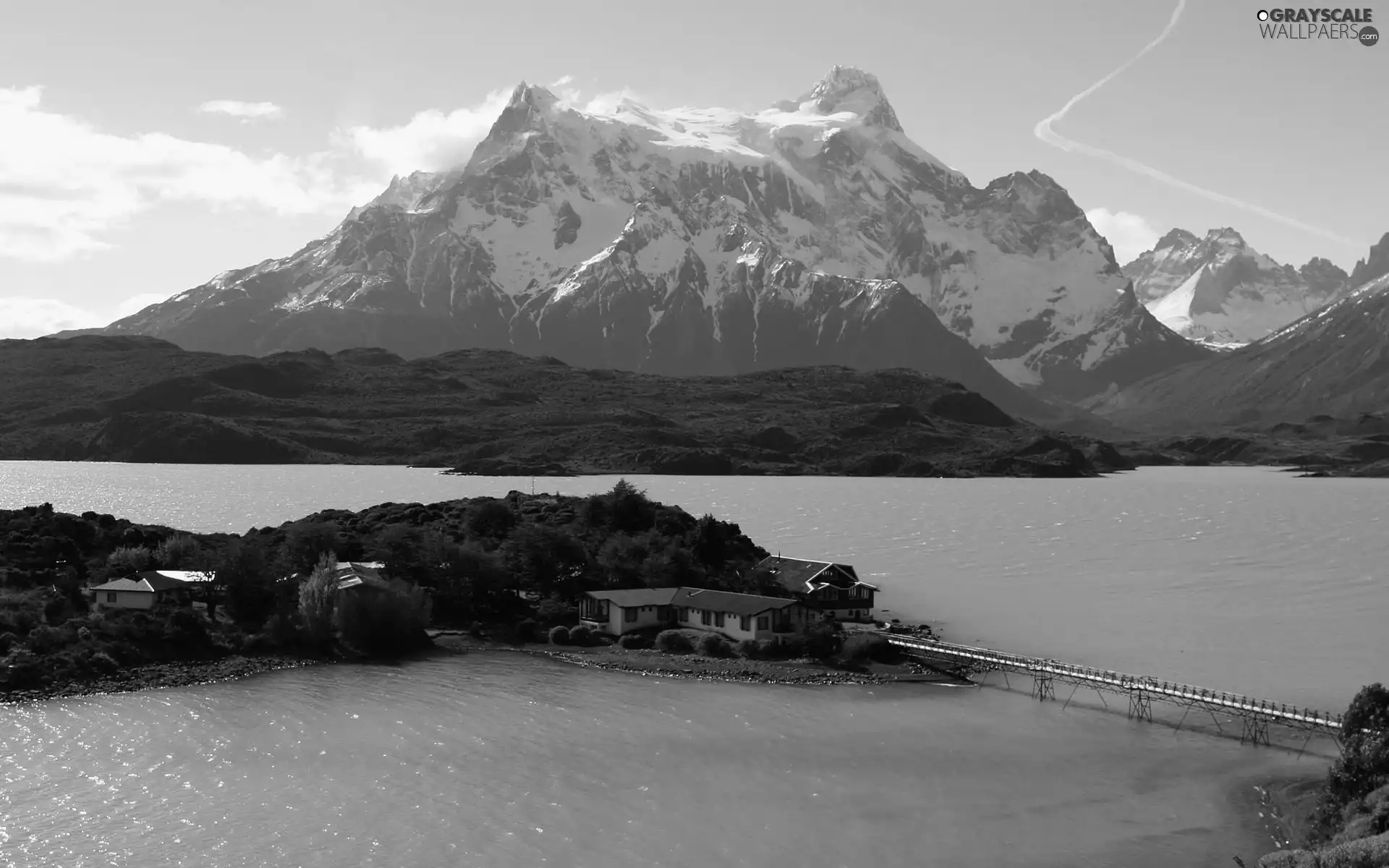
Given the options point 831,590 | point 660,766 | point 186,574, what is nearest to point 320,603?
point 186,574

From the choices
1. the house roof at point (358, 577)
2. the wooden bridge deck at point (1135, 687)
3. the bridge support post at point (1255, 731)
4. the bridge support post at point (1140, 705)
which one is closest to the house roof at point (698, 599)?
the wooden bridge deck at point (1135, 687)

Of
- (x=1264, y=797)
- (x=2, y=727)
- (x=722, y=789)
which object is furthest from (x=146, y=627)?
(x=1264, y=797)

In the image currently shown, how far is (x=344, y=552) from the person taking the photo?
9631 cm

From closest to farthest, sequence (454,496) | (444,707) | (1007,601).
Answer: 1. (444,707)
2. (1007,601)
3. (454,496)

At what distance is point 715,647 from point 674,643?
253cm

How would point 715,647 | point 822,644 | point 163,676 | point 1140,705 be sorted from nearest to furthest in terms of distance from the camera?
point 1140,705 < point 163,676 < point 822,644 < point 715,647

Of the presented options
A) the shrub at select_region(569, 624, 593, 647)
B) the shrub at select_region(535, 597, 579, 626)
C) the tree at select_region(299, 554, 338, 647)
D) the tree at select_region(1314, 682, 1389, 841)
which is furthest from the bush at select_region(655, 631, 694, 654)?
the tree at select_region(1314, 682, 1389, 841)

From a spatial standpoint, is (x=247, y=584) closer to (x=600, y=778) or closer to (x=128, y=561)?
(x=128, y=561)

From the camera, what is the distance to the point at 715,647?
80438 millimetres

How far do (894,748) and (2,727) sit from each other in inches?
1539

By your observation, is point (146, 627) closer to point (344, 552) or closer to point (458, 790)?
point (344, 552)

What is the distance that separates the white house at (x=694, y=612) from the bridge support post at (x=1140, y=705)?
19850 millimetres

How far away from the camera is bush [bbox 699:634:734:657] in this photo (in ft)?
263

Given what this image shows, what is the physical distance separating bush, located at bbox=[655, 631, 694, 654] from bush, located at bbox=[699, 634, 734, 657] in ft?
2.50
